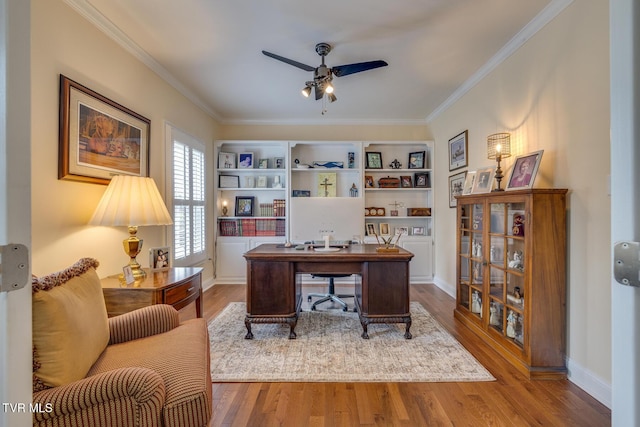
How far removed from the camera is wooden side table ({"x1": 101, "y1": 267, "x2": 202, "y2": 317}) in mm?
1979

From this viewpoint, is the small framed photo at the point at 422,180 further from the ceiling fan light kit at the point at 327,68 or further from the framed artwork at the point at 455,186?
the ceiling fan light kit at the point at 327,68

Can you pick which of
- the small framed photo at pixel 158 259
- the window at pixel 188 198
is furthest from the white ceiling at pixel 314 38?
the small framed photo at pixel 158 259

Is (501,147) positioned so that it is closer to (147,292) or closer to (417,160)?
(417,160)

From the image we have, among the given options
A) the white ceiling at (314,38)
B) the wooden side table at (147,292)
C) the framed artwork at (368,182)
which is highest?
the white ceiling at (314,38)

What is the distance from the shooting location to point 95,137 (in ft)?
7.11

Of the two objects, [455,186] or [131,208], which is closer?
[131,208]

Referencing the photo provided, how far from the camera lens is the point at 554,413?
1688mm

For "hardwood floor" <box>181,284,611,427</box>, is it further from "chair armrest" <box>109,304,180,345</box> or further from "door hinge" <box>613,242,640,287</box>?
"door hinge" <box>613,242,640,287</box>

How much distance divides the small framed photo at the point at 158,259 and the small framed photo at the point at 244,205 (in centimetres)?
197

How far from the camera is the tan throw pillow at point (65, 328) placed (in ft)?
3.62

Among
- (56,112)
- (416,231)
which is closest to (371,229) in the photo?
(416,231)

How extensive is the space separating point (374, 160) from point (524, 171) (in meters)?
2.59

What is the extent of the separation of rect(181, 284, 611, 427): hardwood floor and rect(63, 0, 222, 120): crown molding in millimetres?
2754

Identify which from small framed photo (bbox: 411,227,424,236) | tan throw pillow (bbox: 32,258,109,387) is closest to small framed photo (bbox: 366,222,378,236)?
small framed photo (bbox: 411,227,424,236)
